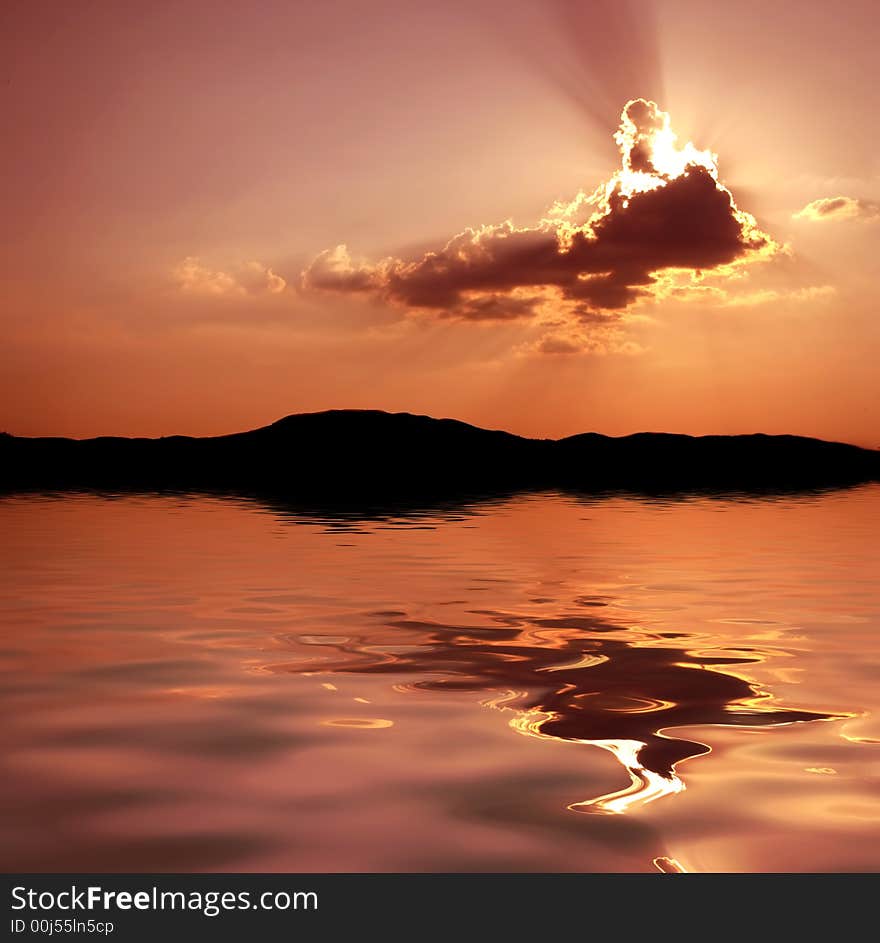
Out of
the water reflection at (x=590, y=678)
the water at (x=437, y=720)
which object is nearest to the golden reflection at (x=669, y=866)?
the water at (x=437, y=720)

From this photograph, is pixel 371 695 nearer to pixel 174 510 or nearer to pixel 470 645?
pixel 470 645

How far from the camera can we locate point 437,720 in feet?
28.2

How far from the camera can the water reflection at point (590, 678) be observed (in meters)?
7.77

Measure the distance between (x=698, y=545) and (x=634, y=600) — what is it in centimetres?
1107

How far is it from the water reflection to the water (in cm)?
4

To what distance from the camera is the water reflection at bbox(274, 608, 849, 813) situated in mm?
7770

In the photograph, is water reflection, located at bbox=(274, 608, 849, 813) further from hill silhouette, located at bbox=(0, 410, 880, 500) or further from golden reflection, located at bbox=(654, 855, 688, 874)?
hill silhouette, located at bbox=(0, 410, 880, 500)

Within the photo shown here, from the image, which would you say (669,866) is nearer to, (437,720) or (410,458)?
(437,720)

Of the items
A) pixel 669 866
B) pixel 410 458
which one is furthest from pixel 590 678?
pixel 410 458

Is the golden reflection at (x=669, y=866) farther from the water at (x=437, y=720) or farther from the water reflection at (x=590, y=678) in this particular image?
the water reflection at (x=590, y=678)

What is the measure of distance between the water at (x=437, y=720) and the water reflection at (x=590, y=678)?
4 centimetres

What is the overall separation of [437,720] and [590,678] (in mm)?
2131

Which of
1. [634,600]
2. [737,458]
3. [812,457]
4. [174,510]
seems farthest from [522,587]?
[812,457]

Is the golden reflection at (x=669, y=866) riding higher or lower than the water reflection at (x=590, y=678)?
lower
